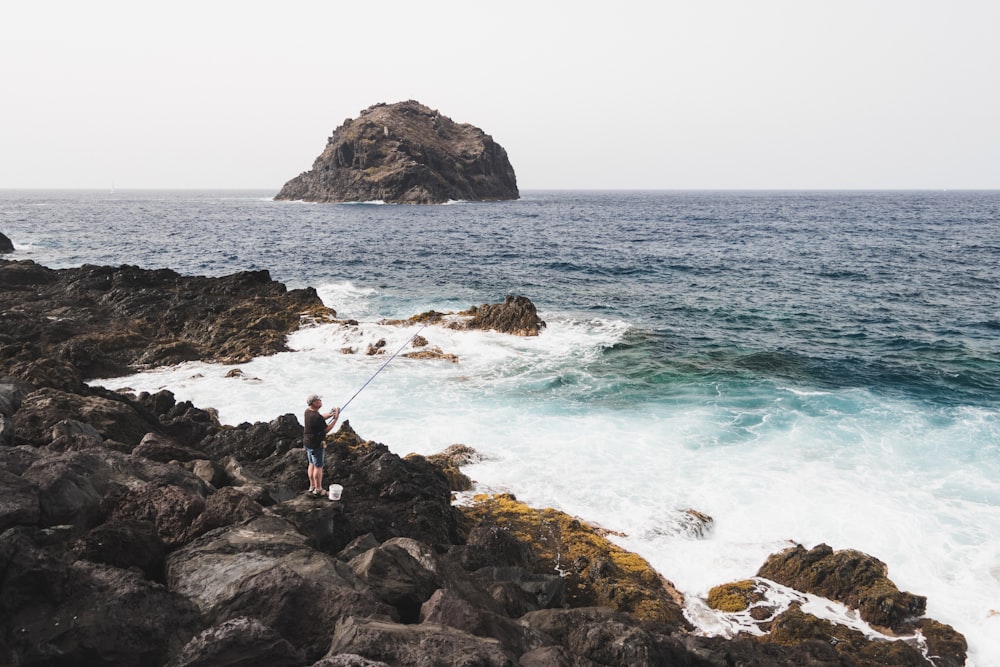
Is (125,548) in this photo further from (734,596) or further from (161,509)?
(734,596)

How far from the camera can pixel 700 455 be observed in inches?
569

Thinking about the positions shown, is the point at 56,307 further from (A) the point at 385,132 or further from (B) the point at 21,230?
(A) the point at 385,132

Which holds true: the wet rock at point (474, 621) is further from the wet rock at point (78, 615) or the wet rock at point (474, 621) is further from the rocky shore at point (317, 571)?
the wet rock at point (78, 615)

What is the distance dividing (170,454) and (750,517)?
11.7 meters

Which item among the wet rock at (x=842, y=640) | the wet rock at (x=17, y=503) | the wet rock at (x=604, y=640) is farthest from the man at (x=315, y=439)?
the wet rock at (x=842, y=640)

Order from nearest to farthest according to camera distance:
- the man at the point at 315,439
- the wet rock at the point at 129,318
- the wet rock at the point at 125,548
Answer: the wet rock at the point at 125,548
the man at the point at 315,439
the wet rock at the point at 129,318

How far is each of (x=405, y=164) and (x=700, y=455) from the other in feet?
438

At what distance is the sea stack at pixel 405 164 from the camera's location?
5379 inches

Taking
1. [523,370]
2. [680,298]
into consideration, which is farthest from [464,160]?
[523,370]

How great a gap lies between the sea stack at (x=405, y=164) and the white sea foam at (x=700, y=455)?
120275 millimetres

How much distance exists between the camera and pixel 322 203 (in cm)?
14312

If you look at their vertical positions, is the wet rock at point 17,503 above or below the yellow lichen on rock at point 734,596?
above

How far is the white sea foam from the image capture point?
10.7 m

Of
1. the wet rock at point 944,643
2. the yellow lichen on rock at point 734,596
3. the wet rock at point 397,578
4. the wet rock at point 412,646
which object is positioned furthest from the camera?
the yellow lichen on rock at point 734,596
